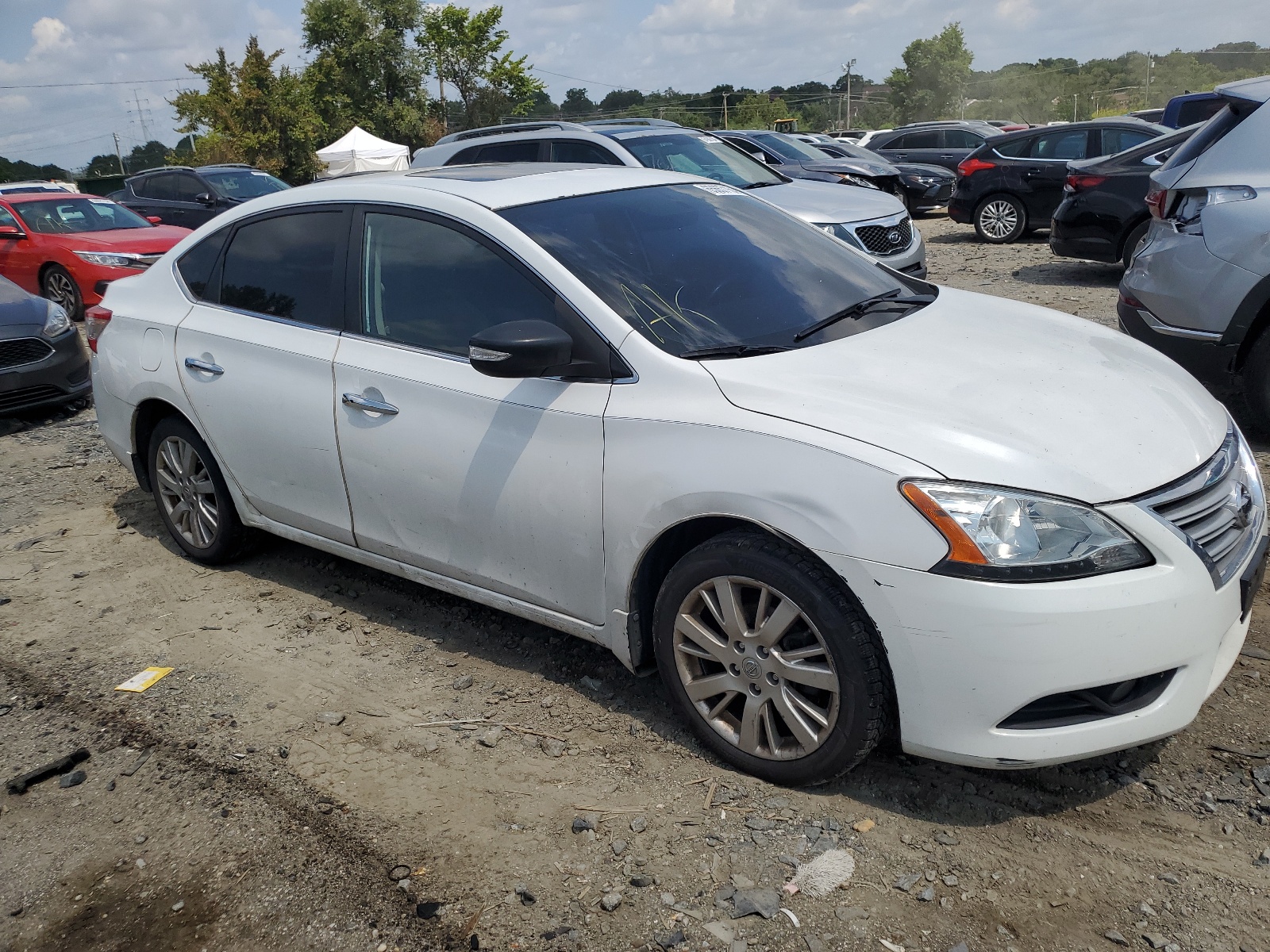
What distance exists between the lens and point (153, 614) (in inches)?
176

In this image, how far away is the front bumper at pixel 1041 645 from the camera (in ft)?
8.09

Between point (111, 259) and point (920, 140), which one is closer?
point (111, 259)

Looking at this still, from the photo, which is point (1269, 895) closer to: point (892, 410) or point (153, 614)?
point (892, 410)

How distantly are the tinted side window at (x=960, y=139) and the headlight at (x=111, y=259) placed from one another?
15.4 meters

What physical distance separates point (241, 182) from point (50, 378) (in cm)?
960

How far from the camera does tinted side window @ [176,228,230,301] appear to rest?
14.8 feet

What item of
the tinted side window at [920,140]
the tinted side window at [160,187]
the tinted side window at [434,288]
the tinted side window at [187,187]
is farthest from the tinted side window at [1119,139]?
the tinted side window at [160,187]

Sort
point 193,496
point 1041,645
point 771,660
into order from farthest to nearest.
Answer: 1. point 193,496
2. point 771,660
3. point 1041,645

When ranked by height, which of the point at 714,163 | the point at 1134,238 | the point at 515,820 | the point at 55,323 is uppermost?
the point at 714,163

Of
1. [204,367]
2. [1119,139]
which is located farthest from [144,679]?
[1119,139]

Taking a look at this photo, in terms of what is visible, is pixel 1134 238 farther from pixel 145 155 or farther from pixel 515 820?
pixel 145 155

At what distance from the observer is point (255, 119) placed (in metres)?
43.2

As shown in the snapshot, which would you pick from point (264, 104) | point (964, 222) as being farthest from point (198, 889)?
point (264, 104)

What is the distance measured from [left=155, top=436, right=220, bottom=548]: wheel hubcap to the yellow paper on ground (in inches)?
34.0
